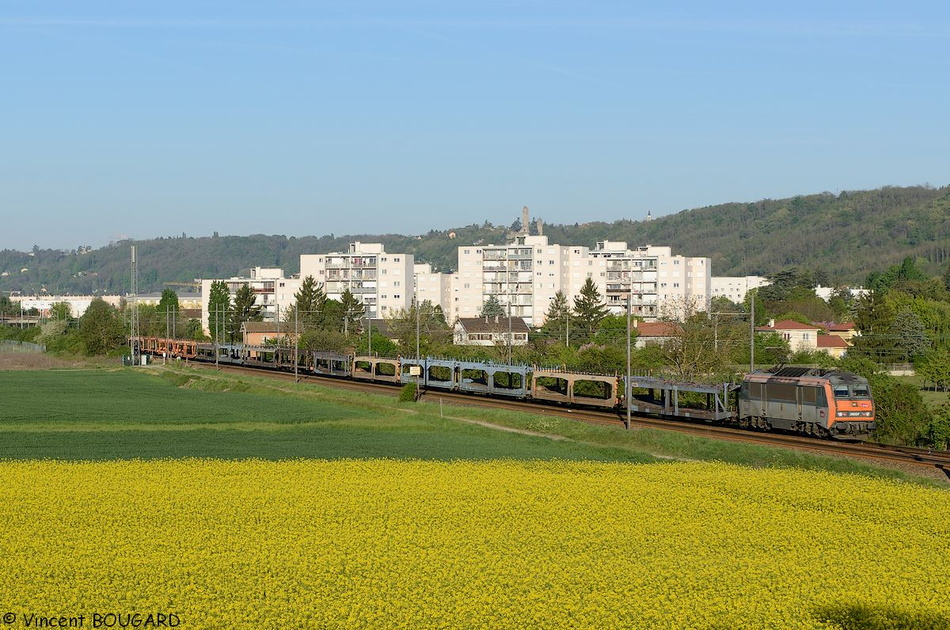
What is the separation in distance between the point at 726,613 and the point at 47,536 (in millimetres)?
16431

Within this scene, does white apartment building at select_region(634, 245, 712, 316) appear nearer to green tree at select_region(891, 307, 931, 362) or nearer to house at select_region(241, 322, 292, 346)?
green tree at select_region(891, 307, 931, 362)

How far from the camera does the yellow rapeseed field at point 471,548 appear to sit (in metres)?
19.9

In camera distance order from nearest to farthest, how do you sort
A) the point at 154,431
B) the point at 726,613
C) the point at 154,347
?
1. the point at 726,613
2. the point at 154,431
3. the point at 154,347

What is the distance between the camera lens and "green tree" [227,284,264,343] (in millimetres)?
168125

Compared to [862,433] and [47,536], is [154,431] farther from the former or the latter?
[862,433]

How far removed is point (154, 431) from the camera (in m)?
54.2

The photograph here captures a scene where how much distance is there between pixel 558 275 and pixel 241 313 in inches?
2136

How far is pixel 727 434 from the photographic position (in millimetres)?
48562

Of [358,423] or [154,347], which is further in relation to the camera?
[154,347]

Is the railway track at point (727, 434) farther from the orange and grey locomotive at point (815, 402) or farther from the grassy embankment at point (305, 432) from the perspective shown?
the grassy embankment at point (305, 432)

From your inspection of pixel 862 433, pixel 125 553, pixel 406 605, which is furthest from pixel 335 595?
pixel 862 433

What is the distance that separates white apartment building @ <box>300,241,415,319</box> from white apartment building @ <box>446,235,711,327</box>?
38.2 ft

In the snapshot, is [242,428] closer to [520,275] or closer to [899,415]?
[899,415]

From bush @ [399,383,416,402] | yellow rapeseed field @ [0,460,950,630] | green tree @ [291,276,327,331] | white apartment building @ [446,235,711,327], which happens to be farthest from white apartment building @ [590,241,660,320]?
yellow rapeseed field @ [0,460,950,630]
